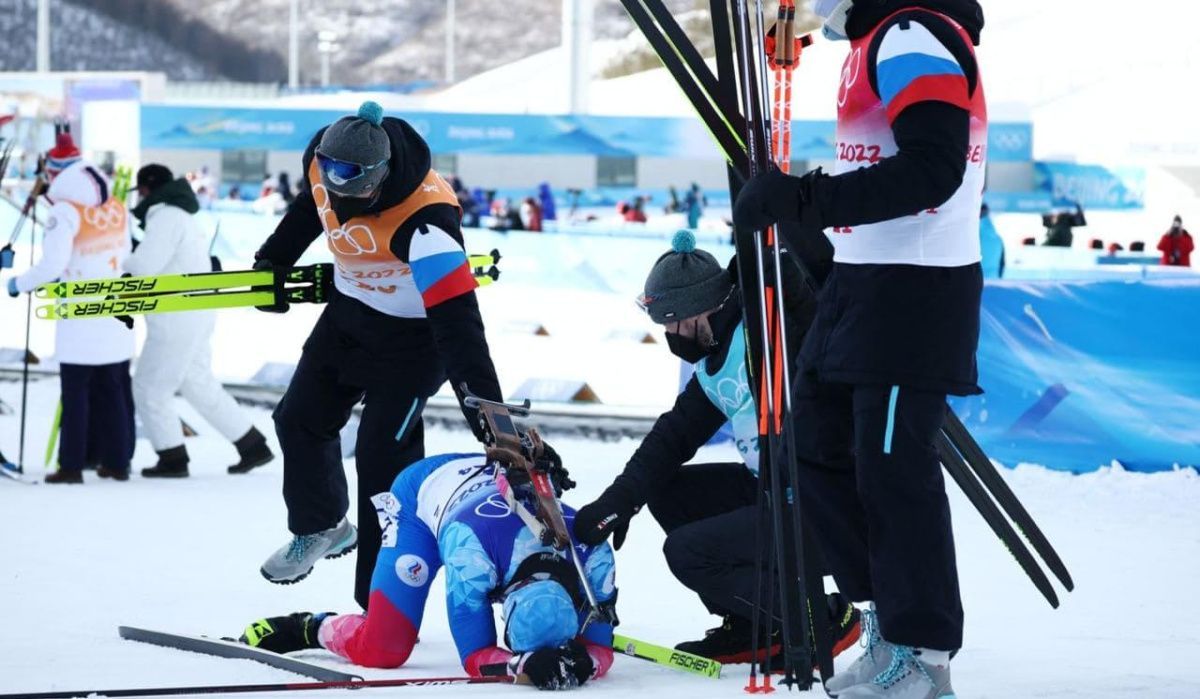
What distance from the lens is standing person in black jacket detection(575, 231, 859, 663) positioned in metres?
4.16

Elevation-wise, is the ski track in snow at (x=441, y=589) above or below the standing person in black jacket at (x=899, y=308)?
below

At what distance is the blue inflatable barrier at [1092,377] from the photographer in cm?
760

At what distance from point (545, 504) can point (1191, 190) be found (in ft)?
93.6

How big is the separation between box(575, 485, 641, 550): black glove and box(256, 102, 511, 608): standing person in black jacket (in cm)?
38

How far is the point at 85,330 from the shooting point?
8.04 meters

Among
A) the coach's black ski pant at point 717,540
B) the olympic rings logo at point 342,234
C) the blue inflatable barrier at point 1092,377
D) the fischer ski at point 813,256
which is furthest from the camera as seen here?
the blue inflatable barrier at point 1092,377

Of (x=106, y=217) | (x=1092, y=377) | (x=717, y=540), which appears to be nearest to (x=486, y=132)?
(x=106, y=217)

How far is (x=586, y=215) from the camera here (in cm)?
2933

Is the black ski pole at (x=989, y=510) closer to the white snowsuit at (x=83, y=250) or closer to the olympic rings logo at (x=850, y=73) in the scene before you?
the olympic rings logo at (x=850, y=73)

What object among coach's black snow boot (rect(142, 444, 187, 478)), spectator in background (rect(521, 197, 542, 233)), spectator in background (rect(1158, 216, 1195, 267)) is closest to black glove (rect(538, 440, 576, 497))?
coach's black snow boot (rect(142, 444, 187, 478))

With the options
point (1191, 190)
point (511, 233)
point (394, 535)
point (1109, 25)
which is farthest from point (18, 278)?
point (1109, 25)

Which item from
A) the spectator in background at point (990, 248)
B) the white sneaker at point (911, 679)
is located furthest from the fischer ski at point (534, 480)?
the spectator in background at point (990, 248)

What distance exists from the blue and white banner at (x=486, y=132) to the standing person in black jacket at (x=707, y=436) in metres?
26.9

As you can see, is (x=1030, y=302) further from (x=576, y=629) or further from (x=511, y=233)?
(x=511, y=233)
